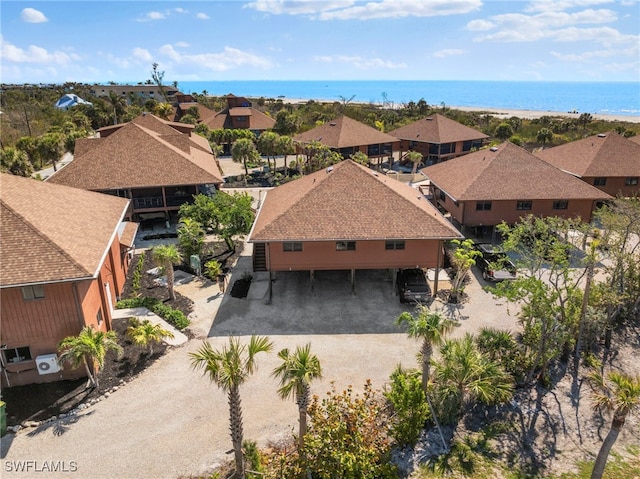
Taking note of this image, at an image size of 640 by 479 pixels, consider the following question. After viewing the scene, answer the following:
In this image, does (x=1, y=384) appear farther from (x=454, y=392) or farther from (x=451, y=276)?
(x=451, y=276)

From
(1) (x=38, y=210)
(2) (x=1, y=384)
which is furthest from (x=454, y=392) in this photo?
(1) (x=38, y=210)

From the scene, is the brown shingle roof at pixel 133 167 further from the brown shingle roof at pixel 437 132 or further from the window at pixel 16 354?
the brown shingle roof at pixel 437 132

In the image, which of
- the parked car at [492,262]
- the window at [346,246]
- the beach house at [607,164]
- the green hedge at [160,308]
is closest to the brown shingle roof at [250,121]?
the beach house at [607,164]

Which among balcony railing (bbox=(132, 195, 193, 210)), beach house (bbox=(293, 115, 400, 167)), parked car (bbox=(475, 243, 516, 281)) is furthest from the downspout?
A: beach house (bbox=(293, 115, 400, 167))

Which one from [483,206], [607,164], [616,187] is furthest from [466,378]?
[607,164]

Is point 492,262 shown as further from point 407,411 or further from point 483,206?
point 407,411
